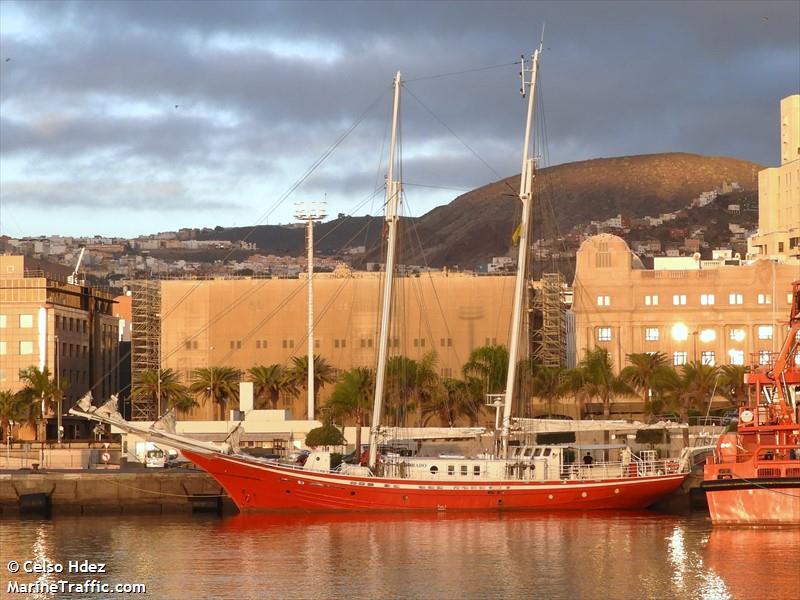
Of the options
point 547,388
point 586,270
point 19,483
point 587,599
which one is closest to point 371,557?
point 587,599

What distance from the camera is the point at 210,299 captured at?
149 m

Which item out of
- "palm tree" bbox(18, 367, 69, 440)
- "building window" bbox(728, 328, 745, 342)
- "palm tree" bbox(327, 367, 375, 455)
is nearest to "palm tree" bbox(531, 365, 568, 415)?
"palm tree" bbox(327, 367, 375, 455)

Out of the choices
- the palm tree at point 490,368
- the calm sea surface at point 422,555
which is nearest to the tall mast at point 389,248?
the calm sea surface at point 422,555

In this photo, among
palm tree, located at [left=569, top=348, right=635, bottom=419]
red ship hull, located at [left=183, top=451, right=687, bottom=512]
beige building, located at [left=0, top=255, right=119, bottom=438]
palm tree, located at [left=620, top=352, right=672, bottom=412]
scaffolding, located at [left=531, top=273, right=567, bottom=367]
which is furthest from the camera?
scaffolding, located at [left=531, top=273, right=567, bottom=367]

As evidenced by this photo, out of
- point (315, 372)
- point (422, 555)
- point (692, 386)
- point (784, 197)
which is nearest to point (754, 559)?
point (422, 555)

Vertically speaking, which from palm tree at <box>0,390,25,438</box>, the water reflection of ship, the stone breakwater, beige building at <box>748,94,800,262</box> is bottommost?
the water reflection of ship

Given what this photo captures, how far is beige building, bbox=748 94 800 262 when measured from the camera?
583 feet

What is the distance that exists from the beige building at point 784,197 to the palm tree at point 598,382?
5913cm

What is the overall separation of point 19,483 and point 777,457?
39.6m

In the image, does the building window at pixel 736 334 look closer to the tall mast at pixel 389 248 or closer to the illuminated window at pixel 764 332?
the illuminated window at pixel 764 332

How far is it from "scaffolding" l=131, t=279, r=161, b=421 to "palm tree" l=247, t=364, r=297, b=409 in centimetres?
1709

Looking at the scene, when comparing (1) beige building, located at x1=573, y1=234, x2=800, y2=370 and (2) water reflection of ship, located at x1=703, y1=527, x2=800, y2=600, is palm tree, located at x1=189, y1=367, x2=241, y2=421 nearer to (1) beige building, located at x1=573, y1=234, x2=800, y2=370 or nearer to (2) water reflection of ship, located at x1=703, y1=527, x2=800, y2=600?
(1) beige building, located at x1=573, y1=234, x2=800, y2=370

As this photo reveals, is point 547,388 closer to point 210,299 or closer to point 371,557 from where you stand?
point 210,299

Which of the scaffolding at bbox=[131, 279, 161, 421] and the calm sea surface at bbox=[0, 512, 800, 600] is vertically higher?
the scaffolding at bbox=[131, 279, 161, 421]
